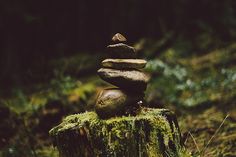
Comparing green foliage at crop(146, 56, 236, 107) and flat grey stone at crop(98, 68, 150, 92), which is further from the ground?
flat grey stone at crop(98, 68, 150, 92)

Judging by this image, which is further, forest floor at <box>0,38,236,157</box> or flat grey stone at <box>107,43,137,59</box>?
forest floor at <box>0,38,236,157</box>

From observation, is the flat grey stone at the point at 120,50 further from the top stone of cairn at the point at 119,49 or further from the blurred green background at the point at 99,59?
the blurred green background at the point at 99,59

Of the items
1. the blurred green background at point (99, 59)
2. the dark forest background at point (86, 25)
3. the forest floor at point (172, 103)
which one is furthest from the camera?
the dark forest background at point (86, 25)

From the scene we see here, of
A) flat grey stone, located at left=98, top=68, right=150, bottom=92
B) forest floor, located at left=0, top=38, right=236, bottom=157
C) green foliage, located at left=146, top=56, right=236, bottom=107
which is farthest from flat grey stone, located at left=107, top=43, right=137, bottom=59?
green foliage, located at left=146, top=56, right=236, bottom=107

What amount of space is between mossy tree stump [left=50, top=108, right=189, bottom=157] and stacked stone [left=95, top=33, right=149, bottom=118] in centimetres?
11

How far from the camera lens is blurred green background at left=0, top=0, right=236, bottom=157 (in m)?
6.54

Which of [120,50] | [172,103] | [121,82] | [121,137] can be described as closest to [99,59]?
[172,103]

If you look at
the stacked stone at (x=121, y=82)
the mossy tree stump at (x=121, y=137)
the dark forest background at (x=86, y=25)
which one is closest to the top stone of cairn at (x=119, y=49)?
the stacked stone at (x=121, y=82)

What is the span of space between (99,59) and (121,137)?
7150mm

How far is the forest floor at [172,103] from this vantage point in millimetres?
5586

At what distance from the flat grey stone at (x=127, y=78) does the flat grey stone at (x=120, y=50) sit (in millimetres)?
162

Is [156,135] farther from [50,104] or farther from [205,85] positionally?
[50,104]

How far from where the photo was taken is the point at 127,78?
12.5ft

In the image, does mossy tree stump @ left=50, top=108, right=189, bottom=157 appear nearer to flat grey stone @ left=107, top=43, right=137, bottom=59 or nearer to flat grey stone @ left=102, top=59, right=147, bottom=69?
flat grey stone @ left=102, top=59, right=147, bottom=69
